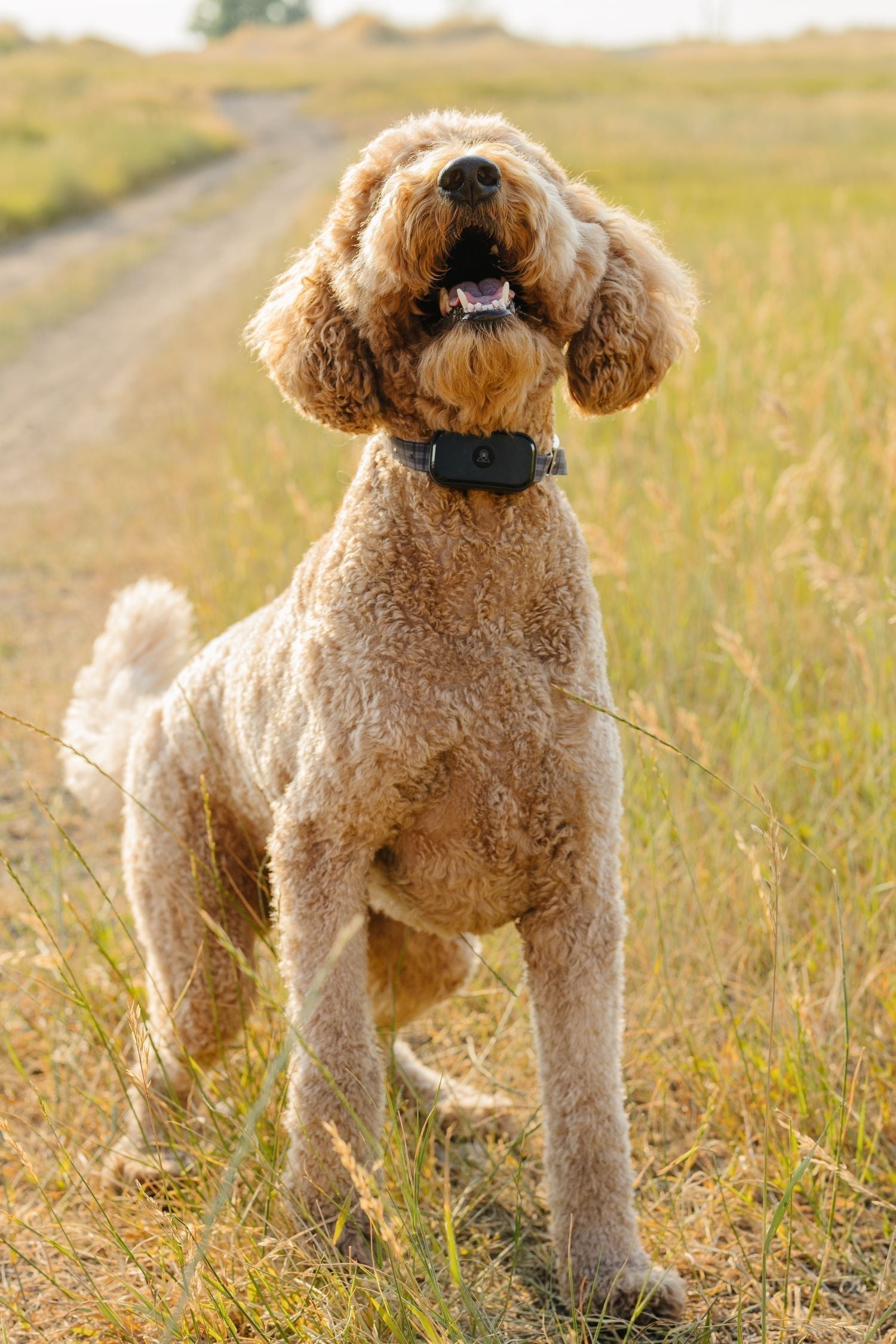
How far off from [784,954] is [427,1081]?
31.6 inches

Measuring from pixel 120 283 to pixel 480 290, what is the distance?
514 inches

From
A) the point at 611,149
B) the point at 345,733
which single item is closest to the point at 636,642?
the point at 345,733

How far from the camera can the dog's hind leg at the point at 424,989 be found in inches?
93.9

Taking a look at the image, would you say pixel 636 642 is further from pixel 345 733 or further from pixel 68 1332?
pixel 68 1332

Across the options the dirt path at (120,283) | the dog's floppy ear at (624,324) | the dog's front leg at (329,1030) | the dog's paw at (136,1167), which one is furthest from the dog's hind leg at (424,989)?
the dirt path at (120,283)

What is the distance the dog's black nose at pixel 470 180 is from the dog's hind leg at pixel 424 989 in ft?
4.29

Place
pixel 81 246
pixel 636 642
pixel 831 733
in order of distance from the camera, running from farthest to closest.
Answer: pixel 81 246, pixel 636 642, pixel 831 733

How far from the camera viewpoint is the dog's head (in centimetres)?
184

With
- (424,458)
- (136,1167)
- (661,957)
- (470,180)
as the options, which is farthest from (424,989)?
(470,180)

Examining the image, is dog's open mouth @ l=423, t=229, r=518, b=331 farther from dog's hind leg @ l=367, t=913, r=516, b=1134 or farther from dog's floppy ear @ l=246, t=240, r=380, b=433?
dog's hind leg @ l=367, t=913, r=516, b=1134

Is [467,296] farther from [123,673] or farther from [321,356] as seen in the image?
[123,673]

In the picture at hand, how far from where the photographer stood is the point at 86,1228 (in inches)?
75.3

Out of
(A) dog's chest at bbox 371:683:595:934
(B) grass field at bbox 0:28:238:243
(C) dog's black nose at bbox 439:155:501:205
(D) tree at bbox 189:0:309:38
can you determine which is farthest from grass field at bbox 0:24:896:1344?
(D) tree at bbox 189:0:309:38

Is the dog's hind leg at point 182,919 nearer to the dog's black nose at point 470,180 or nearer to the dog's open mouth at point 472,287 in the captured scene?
the dog's open mouth at point 472,287
